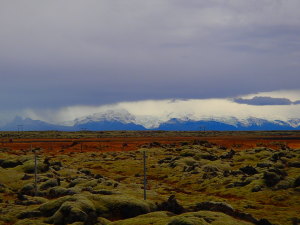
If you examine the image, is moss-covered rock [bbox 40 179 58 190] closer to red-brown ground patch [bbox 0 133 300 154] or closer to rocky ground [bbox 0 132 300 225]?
rocky ground [bbox 0 132 300 225]

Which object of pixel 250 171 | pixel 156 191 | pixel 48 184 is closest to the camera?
pixel 48 184

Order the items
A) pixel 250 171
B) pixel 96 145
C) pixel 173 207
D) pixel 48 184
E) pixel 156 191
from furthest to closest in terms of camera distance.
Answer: pixel 96 145, pixel 250 171, pixel 156 191, pixel 48 184, pixel 173 207

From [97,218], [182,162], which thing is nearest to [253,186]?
[182,162]

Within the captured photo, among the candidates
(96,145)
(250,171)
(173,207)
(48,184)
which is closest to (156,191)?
(48,184)

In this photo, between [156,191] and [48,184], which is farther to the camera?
[156,191]

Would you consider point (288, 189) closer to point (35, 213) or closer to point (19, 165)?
point (35, 213)

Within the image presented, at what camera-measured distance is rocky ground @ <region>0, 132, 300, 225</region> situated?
2850cm

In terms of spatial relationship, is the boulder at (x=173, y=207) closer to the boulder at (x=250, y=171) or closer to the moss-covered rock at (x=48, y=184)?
the moss-covered rock at (x=48, y=184)

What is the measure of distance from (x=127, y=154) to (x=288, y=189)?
2290 inches

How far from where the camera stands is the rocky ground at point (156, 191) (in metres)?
28.5

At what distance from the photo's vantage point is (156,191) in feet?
179

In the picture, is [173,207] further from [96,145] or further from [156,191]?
[96,145]

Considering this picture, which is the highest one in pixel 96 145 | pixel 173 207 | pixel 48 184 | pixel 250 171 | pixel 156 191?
pixel 173 207

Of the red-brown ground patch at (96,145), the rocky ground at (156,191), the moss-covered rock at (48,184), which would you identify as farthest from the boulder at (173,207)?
the red-brown ground patch at (96,145)
